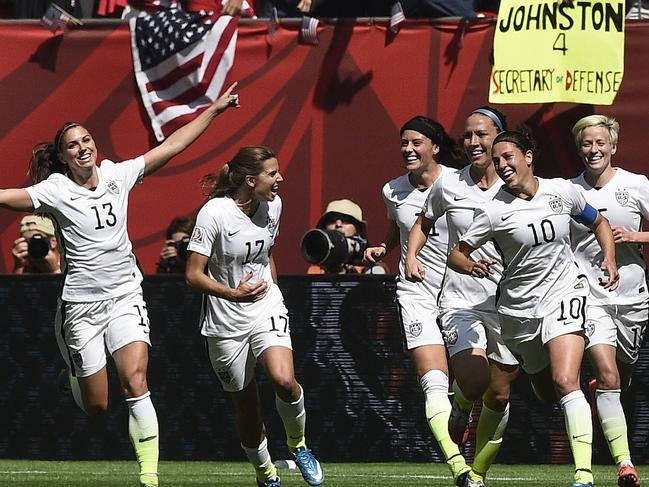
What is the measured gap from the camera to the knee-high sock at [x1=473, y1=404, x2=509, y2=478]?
33.0ft

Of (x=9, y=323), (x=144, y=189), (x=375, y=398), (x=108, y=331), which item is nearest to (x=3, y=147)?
(x=144, y=189)

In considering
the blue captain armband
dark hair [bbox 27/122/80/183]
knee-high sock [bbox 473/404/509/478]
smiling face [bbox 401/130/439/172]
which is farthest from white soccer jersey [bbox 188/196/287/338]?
the blue captain armband

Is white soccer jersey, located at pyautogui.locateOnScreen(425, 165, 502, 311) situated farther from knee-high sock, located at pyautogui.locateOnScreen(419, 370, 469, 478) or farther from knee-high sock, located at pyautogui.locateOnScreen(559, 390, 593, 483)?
knee-high sock, located at pyautogui.locateOnScreen(559, 390, 593, 483)

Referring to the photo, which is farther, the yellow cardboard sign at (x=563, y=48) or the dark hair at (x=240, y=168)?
the yellow cardboard sign at (x=563, y=48)

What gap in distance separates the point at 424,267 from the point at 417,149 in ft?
2.54

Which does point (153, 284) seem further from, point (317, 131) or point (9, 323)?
point (317, 131)

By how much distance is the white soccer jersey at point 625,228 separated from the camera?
1070 centimetres

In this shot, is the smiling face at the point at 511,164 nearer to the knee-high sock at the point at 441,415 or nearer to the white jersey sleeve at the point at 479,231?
the white jersey sleeve at the point at 479,231

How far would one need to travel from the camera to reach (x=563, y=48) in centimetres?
1392

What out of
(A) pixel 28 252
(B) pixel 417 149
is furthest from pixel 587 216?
(A) pixel 28 252

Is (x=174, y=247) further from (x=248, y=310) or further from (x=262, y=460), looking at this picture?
(x=262, y=460)

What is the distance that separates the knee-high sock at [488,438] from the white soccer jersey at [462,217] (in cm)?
69

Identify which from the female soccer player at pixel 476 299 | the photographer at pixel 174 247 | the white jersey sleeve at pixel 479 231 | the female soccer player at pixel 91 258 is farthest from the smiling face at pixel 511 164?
the photographer at pixel 174 247

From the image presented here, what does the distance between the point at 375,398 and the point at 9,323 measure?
9.98 ft
